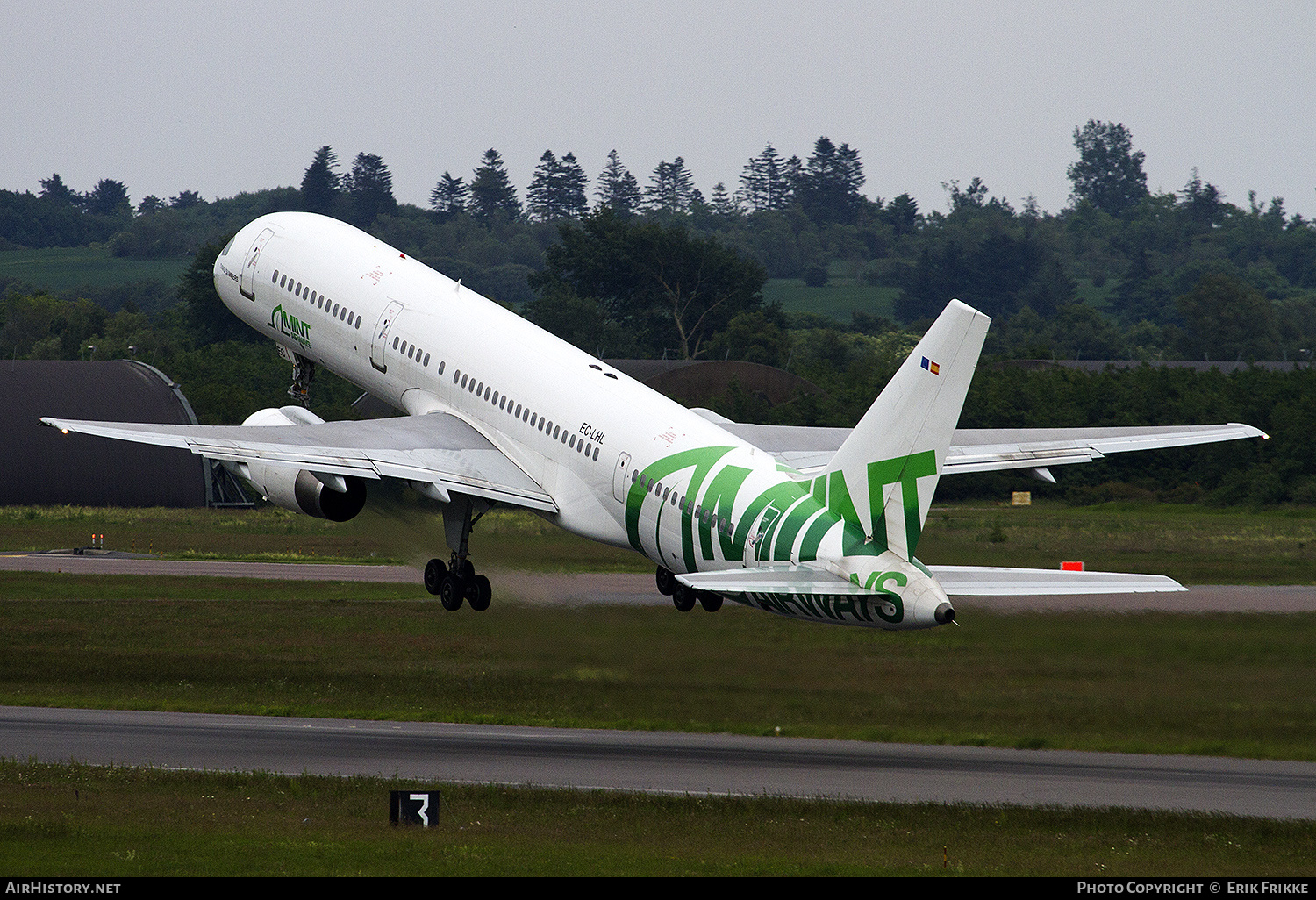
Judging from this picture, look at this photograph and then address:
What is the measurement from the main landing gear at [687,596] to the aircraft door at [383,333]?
9.06 metres

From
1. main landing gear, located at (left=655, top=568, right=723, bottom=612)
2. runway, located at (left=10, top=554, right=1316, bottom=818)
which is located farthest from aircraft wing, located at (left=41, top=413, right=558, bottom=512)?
main landing gear, located at (left=655, top=568, right=723, bottom=612)

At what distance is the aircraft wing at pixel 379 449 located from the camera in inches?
1430

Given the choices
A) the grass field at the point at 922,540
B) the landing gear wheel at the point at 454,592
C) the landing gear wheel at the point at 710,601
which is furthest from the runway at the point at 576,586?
the landing gear wheel at the point at 710,601

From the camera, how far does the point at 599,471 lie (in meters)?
36.7

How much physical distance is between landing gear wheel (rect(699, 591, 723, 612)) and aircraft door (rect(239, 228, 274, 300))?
52.1 feet

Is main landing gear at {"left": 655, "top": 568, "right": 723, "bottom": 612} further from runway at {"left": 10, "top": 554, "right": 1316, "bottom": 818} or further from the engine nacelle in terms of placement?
the engine nacelle

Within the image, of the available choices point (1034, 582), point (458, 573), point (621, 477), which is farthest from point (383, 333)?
point (1034, 582)

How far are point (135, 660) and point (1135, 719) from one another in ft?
79.7

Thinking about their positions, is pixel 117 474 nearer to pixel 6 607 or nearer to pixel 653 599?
pixel 6 607

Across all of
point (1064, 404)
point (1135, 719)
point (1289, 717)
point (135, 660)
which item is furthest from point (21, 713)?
point (1064, 404)

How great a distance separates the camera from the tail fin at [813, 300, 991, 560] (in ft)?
91.2

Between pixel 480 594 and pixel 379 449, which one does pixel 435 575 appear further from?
pixel 379 449

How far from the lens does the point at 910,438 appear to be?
1109 inches

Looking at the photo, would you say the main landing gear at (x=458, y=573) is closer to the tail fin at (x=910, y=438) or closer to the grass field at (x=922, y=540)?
the grass field at (x=922, y=540)
